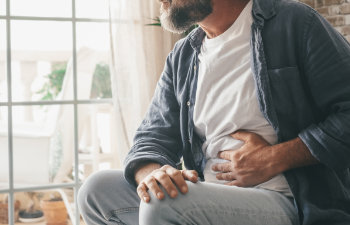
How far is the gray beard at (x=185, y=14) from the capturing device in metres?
1.59

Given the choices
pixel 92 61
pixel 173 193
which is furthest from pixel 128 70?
pixel 173 193

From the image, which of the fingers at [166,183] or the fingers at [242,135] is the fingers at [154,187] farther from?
the fingers at [242,135]

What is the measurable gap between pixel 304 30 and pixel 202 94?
1.26ft

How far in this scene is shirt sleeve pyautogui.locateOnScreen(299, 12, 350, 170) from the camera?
130cm

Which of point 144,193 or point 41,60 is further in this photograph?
point 41,60

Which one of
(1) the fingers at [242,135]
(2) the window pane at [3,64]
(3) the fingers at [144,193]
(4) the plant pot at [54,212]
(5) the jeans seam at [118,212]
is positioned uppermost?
(2) the window pane at [3,64]

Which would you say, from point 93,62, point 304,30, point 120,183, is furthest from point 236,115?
point 93,62

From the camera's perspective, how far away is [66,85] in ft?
9.50

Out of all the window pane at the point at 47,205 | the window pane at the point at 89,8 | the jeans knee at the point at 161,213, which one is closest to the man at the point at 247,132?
the jeans knee at the point at 161,213

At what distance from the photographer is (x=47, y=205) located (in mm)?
3172

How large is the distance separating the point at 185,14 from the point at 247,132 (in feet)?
1.62

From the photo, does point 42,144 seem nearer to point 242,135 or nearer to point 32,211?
point 32,211

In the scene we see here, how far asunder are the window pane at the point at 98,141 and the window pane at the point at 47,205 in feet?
0.61

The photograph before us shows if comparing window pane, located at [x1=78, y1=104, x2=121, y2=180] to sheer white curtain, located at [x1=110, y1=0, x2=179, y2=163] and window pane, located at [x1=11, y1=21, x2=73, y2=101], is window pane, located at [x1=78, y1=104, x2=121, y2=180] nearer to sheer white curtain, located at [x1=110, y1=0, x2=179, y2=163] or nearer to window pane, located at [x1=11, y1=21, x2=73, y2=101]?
window pane, located at [x1=11, y1=21, x2=73, y2=101]
